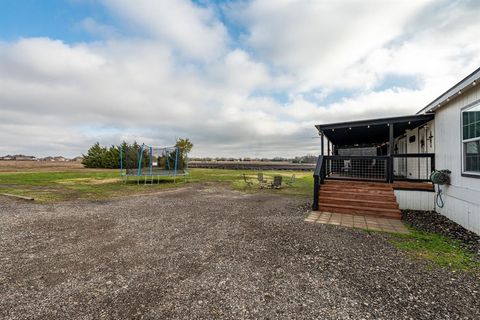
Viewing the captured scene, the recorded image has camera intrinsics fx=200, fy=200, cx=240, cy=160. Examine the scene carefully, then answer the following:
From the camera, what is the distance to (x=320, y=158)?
860 cm

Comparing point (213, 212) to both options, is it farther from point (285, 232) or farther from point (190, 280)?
point (190, 280)

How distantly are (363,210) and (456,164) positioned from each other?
9.81 feet

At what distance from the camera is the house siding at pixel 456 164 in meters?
5.23

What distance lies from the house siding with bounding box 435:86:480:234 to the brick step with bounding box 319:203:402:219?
57.9 inches

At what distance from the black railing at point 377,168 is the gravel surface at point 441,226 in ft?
5.12

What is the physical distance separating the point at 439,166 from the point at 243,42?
13999mm

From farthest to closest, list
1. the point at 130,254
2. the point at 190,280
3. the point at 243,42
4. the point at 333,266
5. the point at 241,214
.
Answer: the point at 243,42 → the point at 241,214 → the point at 130,254 → the point at 333,266 → the point at 190,280

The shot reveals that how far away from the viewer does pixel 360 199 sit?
7.23 meters

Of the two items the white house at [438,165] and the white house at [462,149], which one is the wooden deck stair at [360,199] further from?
the white house at [462,149]

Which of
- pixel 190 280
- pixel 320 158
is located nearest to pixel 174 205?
pixel 190 280

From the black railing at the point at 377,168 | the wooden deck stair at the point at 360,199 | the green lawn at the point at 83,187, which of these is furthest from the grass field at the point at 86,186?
the wooden deck stair at the point at 360,199

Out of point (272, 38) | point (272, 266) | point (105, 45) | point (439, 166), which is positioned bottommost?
point (272, 266)

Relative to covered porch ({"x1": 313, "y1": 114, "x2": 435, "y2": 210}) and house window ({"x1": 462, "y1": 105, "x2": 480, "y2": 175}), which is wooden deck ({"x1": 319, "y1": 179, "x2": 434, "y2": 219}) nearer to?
covered porch ({"x1": 313, "y1": 114, "x2": 435, "y2": 210})

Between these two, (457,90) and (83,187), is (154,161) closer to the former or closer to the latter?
(83,187)
